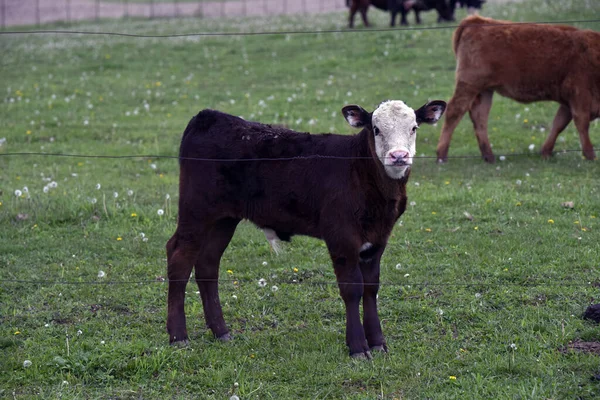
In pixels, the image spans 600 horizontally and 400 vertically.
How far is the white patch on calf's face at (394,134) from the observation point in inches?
236

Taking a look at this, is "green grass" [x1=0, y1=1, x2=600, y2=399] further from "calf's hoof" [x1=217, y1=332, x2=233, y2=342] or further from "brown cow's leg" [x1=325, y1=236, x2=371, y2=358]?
"brown cow's leg" [x1=325, y1=236, x2=371, y2=358]

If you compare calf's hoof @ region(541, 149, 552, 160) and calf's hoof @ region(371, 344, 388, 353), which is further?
calf's hoof @ region(541, 149, 552, 160)

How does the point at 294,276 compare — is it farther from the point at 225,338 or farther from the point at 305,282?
the point at 225,338

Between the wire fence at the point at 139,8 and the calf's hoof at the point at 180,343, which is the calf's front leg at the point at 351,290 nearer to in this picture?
the calf's hoof at the point at 180,343

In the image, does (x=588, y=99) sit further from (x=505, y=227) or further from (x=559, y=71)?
(x=505, y=227)

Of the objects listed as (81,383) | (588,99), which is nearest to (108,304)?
(81,383)

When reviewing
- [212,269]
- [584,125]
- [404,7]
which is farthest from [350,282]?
[404,7]

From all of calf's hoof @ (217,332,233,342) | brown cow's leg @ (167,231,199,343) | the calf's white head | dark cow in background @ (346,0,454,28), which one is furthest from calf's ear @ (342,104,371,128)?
dark cow in background @ (346,0,454,28)

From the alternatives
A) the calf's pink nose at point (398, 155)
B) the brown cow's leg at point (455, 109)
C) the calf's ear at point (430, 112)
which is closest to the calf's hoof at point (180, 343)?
the calf's pink nose at point (398, 155)

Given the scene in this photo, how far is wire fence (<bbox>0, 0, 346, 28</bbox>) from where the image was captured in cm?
3972

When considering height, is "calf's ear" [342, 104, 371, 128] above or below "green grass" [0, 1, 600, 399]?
above

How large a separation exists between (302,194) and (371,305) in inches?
39.5

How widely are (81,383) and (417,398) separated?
2.29m

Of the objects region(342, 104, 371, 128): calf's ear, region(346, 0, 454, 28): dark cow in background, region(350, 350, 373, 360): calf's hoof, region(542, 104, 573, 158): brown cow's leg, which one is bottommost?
region(350, 350, 373, 360): calf's hoof
